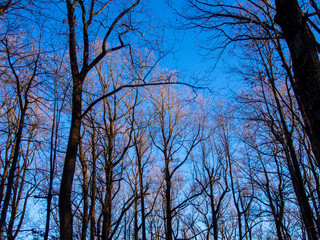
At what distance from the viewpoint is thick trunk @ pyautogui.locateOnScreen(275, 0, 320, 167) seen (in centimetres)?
255

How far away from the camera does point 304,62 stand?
2719mm

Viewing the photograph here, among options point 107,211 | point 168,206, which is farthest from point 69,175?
point 168,206

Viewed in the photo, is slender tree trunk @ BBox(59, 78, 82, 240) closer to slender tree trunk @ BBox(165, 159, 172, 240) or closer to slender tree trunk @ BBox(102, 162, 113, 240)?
slender tree trunk @ BBox(102, 162, 113, 240)

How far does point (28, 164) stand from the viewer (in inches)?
448

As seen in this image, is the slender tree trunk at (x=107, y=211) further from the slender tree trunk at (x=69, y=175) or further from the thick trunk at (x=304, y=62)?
the thick trunk at (x=304, y=62)

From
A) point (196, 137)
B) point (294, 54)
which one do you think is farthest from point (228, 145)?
point (294, 54)

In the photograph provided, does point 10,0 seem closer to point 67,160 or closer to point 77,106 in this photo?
point 77,106

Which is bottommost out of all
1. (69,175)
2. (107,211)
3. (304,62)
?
(107,211)

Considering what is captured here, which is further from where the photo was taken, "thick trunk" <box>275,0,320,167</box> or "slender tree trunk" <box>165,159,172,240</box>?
"slender tree trunk" <box>165,159,172,240</box>

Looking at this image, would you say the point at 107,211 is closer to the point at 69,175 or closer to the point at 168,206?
the point at 168,206

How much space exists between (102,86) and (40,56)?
14.8 feet

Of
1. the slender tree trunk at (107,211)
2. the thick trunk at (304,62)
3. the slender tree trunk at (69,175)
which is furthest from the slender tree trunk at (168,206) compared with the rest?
the thick trunk at (304,62)

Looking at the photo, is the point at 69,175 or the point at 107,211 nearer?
the point at 69,175

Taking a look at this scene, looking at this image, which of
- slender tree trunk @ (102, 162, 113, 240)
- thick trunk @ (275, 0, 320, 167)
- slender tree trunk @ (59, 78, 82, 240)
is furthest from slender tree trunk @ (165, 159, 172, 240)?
thick trunk @ (275, 0, 320, 167)
